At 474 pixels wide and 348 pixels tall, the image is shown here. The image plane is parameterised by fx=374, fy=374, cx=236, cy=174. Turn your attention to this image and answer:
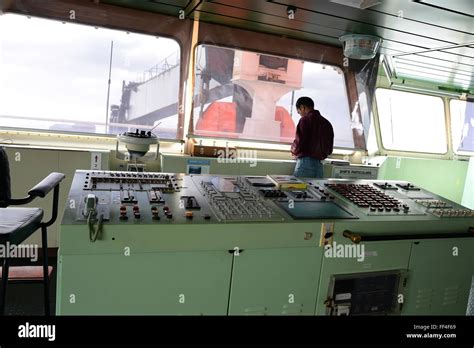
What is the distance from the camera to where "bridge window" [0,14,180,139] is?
309 cm

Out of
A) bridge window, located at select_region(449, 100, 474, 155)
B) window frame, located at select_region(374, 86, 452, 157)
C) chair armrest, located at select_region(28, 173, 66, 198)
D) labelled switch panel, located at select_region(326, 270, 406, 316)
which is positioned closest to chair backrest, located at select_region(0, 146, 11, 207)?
chair armrest, located at select_region(28, 173, 66, 198)

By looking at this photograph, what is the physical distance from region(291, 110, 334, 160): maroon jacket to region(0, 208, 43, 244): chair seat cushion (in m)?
2.20

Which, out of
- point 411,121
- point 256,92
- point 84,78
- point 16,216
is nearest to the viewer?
point 16,216

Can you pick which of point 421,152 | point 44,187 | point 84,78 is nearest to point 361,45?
point 421,152

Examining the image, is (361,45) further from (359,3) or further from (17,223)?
(17,223)

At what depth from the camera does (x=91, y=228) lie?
1.33 m

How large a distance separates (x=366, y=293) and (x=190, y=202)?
3.13 feet

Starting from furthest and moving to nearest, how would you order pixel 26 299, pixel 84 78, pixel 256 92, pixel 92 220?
pixel 256 92 → pixel 84 78 → pixel 26 299 → pixel 92 220

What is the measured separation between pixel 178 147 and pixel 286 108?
1233 millimetres

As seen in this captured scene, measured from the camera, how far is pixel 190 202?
5.43 feet

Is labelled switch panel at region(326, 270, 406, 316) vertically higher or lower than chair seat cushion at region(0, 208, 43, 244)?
lower

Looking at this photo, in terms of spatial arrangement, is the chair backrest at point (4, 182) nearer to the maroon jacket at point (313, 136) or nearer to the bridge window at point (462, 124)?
the maroon jacket at point (313, 136)

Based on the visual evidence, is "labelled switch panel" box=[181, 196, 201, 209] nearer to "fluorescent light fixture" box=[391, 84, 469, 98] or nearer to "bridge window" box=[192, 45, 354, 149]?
"bridge window" box=[192, 45, 354, 149]
